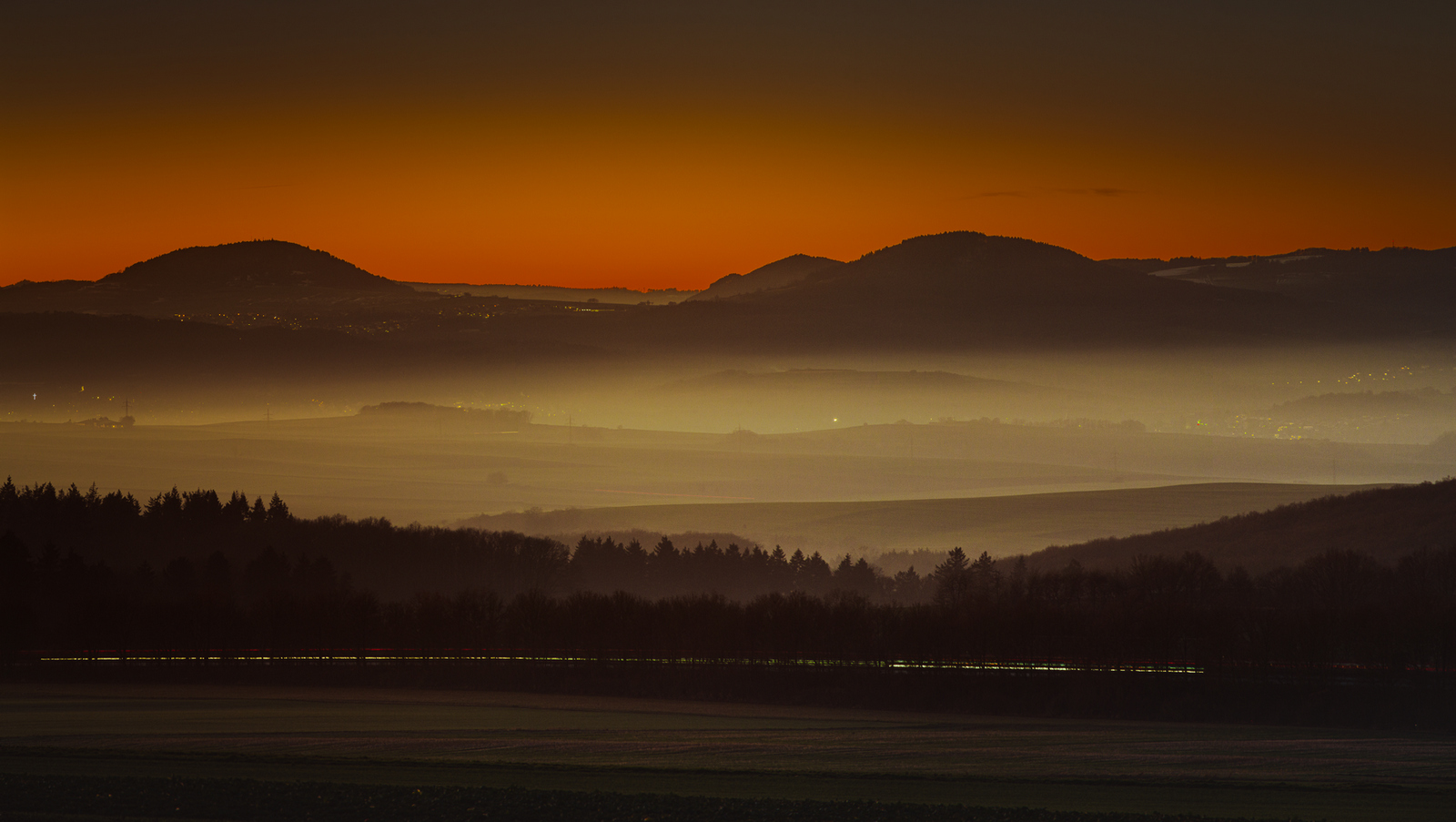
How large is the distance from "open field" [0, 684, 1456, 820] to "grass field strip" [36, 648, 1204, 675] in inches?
994

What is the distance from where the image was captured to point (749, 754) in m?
57.2

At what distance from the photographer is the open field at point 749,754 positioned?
47188 millimetres

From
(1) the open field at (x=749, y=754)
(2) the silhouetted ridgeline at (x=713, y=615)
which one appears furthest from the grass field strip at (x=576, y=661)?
(1) the open field at (x=749, y=754)

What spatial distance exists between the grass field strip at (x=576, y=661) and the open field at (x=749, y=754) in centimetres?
2524

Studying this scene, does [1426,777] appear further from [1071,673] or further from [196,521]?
[196,521]

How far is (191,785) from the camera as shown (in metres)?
44.0

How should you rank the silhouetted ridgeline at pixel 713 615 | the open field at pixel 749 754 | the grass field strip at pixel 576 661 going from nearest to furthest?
the open field at pixel 749 754
the grass field strip at pixel 576 661
the silhouetted ridgeline at pixel 713 615

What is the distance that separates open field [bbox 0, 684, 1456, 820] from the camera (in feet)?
155

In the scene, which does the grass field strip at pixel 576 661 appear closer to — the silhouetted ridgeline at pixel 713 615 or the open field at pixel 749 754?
the silhouetted ridgeline at pixel 713 615

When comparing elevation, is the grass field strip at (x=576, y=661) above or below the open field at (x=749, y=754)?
below

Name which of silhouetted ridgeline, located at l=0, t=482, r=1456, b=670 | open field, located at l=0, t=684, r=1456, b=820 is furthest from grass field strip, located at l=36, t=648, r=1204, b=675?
open field, located at l=0, t=684, r=1456, b=820

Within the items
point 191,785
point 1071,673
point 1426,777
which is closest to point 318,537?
point 1071,673

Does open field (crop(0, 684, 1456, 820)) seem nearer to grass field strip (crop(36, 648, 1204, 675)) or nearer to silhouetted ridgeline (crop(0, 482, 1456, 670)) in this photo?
grass field strip (crop(36, 648, 1204, 675))

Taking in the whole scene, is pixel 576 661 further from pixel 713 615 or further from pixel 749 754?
pixel 749 754
